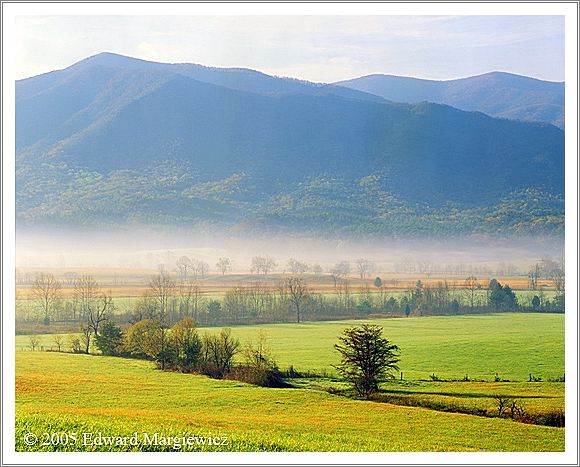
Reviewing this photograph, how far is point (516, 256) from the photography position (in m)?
6.52

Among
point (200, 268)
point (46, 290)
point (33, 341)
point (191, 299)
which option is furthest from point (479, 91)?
point (33, 341)

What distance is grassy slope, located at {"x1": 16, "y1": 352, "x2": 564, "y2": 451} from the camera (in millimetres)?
6152

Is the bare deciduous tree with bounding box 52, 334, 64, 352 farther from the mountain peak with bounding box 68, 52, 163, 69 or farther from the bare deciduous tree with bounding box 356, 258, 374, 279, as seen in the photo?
the bare deciduous tree with bounding box 356, 258, 374, 279

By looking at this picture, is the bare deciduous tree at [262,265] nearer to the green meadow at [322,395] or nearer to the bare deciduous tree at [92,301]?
the green meadow at [322,395]

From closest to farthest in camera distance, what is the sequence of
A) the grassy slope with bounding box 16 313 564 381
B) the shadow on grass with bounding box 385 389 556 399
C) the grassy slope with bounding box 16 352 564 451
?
the grassy slope with bounding box 16 352 564 451
the shadow on grass with bounding box 385 389 556 399
the grassy slope with bounding box 16 313 564 381

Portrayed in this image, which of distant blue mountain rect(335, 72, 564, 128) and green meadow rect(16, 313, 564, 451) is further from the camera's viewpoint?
distant blue mountain rect(335, 72, 564, 128)

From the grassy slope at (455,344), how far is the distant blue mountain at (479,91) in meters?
1.65

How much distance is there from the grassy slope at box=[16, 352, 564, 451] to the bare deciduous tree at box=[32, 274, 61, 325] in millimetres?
398

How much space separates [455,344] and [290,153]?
200 centimetres

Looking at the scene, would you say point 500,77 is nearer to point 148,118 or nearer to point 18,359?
point 148,118

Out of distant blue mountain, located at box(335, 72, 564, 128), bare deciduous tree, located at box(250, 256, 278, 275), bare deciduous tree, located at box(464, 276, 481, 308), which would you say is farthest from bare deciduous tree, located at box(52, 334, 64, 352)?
bare deciduous tree, located at box(464, 276, 481, 308)

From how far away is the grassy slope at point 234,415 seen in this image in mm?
6152

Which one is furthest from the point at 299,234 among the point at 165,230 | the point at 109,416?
the point at 109,416

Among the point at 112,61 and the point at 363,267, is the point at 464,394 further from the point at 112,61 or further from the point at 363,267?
the point at 112,61
